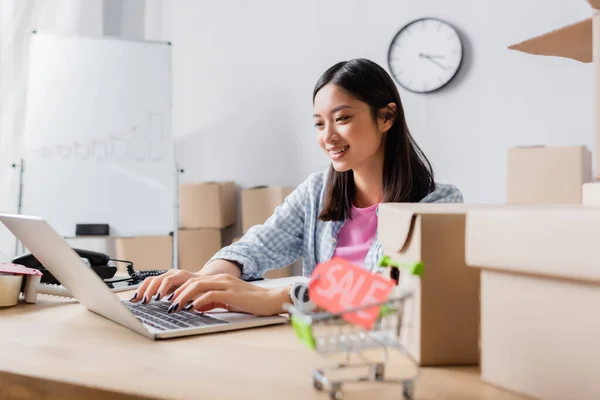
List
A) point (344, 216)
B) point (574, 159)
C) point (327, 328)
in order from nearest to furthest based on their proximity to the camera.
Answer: point (327, 328) → point (344, 216) → point (574, 159)

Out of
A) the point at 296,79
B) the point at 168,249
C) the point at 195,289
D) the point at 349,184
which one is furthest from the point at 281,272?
the point at 195,289

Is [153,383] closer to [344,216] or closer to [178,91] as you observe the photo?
[344,216]

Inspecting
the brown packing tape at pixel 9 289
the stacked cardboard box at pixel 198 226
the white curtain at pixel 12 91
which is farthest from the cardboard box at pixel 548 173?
the white curtain at pixel 12 91

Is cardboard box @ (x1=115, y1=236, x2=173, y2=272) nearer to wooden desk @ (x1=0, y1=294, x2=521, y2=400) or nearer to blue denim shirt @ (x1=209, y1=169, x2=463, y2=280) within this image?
blue denim shirt @ (x1=209, y1=169, x2=463, y2=280)

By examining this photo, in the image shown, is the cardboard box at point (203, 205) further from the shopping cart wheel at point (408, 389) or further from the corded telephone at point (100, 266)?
the shopping cart wheel at point (408, 389)

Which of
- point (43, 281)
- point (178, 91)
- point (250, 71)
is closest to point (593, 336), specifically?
point (43, 281)

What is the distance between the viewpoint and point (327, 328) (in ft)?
1.61

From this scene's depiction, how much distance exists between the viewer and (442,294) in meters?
0.63

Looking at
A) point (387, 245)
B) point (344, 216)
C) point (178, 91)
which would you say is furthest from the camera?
point (178, 91)

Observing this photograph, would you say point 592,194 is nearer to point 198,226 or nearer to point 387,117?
point 387,117

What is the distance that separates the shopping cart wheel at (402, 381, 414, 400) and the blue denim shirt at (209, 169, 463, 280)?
90 centimetres

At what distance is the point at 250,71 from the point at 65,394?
2953 mm

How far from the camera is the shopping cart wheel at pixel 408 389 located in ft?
1.71

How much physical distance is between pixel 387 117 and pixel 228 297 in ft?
2.79
